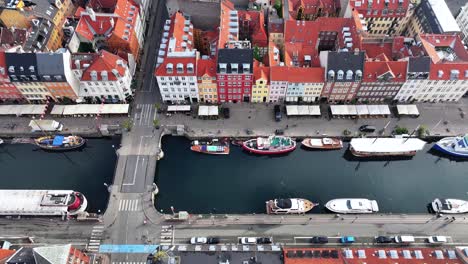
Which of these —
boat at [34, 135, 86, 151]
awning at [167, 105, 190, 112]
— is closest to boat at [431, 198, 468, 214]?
awning at [167, 105, 190, 112]

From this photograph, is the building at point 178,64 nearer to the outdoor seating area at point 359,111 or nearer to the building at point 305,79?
the building at point 305,79

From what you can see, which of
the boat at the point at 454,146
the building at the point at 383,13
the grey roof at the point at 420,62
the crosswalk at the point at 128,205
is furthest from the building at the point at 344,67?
the crosswalk at the point at 128,205

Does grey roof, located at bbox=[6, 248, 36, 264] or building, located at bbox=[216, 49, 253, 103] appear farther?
building, located at bbox=[216, 49, 253, 103]

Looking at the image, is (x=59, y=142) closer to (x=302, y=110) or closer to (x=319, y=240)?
(x=302, y=110)

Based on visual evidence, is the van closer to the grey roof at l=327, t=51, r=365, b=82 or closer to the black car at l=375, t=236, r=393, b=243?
the black car at l=375, t=236, r=393, b=243

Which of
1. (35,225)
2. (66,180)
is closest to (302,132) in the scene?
(66,180)

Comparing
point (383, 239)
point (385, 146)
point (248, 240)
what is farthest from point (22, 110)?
point (385, 146)
